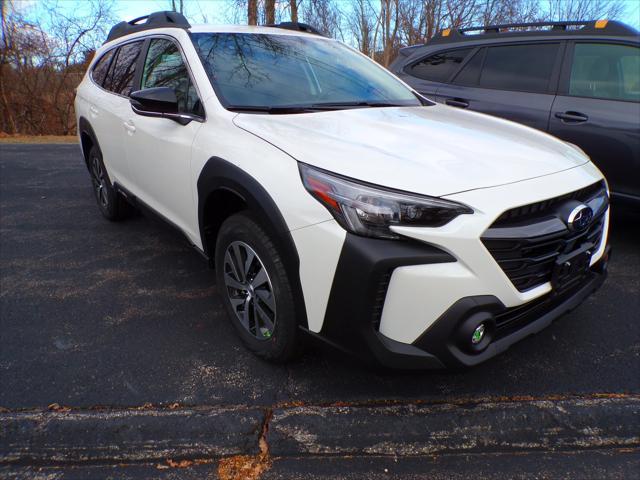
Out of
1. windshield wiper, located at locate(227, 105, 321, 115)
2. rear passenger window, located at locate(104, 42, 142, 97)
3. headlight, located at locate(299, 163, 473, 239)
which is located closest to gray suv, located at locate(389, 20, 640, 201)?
windshield wiper, located at locate(227, 105, 321, 115)

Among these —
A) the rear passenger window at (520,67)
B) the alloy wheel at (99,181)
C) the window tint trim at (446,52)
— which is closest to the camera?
the rear passenger window at (520,67)

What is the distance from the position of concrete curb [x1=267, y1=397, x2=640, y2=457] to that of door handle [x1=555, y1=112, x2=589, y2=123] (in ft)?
7.94

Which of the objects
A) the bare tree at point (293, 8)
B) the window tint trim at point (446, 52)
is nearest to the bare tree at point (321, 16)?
the bare tree at point (293, 8)

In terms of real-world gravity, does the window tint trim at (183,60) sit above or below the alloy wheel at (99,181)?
above

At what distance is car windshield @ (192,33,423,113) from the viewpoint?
2.71 meters

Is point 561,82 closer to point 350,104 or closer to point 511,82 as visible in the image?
point 511,82

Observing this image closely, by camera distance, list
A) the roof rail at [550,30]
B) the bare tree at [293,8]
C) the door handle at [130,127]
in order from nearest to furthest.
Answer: the door handle at [130,127] → the roof rail at [550,30] → the bare tree at [293,8]

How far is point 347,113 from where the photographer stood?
267 cm

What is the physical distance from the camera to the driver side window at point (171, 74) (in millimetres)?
2811

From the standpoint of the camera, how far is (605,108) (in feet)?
12.4

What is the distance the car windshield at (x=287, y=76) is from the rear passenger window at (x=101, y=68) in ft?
6.02

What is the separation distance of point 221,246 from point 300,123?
774mm

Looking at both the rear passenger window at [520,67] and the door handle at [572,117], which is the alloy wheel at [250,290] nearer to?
the door handle at [572,117]

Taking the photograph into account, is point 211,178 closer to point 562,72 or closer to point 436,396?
point 436,396
